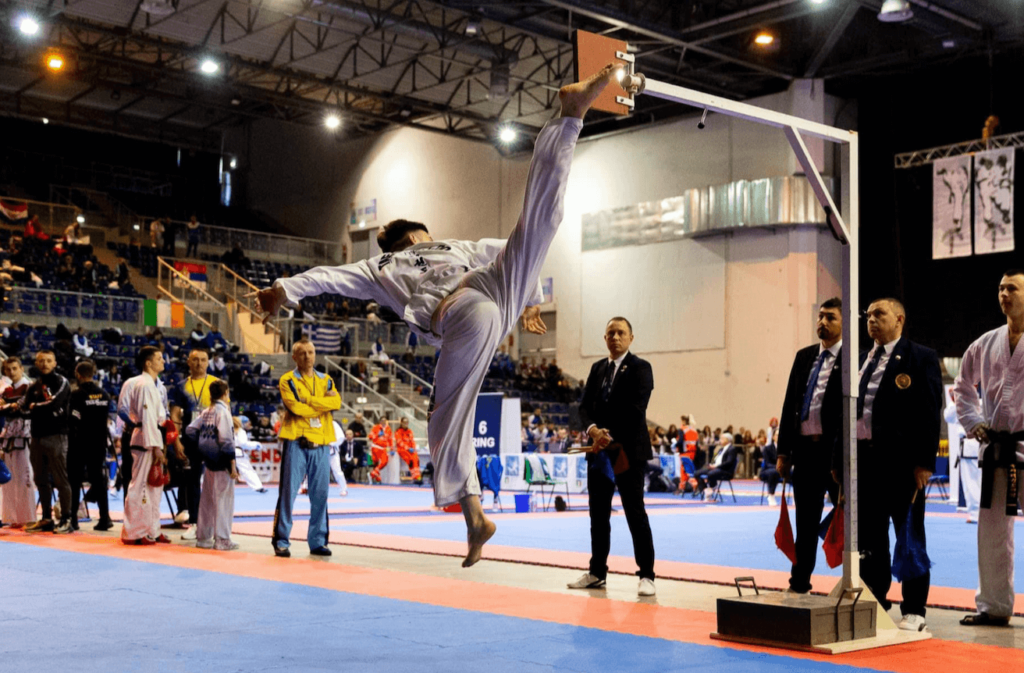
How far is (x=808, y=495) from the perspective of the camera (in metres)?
6.34

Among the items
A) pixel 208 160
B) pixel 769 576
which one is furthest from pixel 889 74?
pixel 208 160

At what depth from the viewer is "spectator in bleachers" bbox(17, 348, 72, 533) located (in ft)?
35.2

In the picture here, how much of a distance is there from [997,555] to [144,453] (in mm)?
7237

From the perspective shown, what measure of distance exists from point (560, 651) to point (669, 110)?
84.8 ft

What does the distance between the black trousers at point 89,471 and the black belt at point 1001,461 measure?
329 inches

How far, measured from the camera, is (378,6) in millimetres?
23203

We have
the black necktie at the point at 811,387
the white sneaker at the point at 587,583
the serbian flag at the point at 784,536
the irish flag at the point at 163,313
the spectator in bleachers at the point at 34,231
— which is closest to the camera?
the serbian flag at the point at 784,536

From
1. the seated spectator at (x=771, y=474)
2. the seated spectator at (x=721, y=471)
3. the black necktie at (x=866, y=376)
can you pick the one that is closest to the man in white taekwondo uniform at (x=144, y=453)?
the black necktie at (x=866, y=376)

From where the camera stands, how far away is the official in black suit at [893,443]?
225 inches

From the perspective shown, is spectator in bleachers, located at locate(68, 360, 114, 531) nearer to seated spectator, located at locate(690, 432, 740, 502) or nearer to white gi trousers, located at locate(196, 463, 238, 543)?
white gi trousers, located at locate(196, 463, 238, 543)

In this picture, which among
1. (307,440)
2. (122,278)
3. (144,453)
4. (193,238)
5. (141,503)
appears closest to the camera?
(307,440)

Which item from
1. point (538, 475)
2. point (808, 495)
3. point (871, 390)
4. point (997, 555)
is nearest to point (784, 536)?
point (808, 495)

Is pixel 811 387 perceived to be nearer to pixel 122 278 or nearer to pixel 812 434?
pixel 812 434

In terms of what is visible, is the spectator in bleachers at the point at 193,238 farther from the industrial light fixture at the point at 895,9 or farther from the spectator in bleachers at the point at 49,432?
the spectator in bleachers at the point at 49,432
